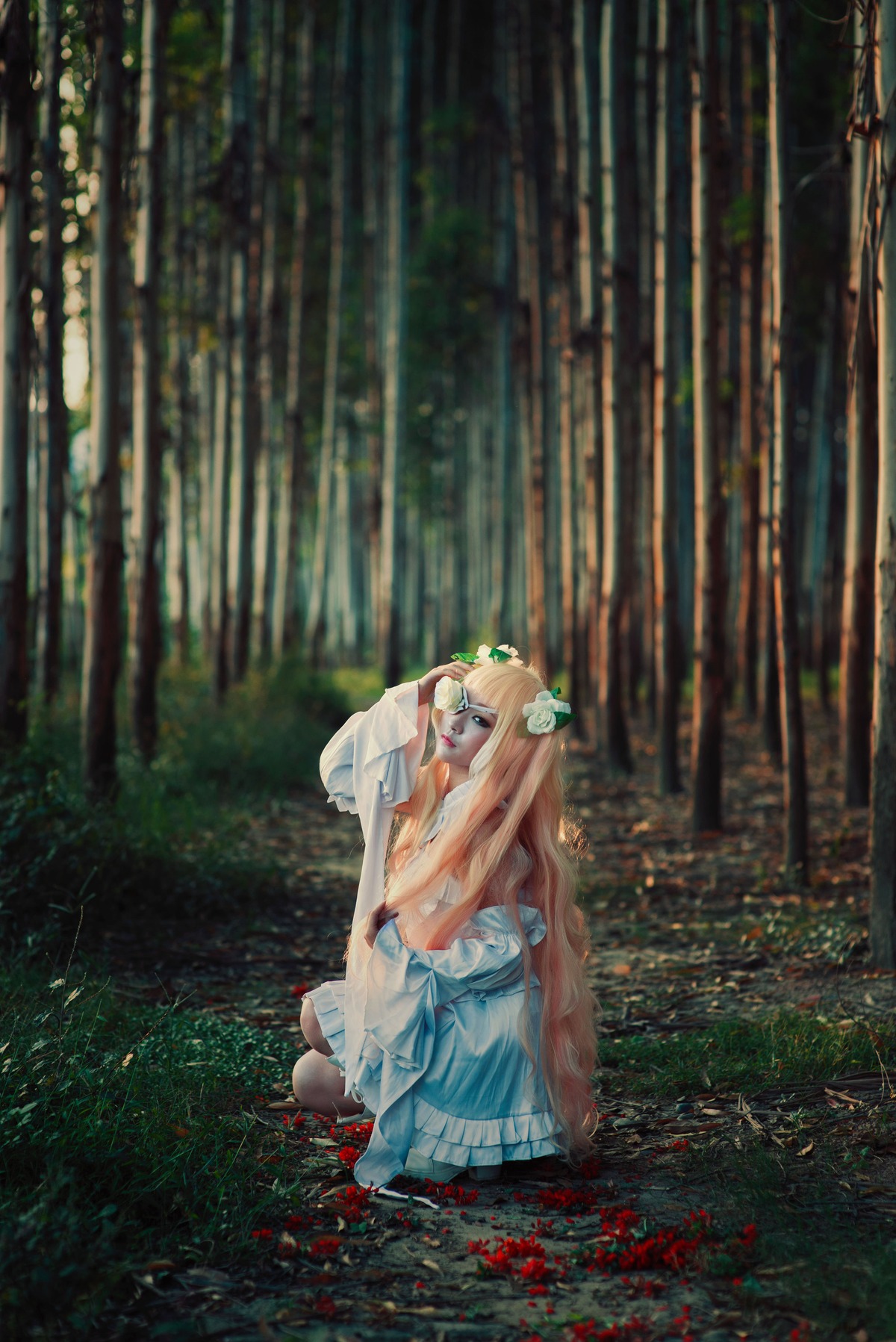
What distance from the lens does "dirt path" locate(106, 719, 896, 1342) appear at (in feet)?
7.82

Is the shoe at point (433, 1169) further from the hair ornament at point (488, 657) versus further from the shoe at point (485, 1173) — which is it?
the hair ornament at point (488, 657)

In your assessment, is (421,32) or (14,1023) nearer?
(14,1023)

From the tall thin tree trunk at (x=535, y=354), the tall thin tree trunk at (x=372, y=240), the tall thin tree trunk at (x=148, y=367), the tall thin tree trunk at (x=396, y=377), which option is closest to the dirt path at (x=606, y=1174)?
the tall thin tree trunk at (x=148, y=367)

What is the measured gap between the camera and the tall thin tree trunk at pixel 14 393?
6.18 m

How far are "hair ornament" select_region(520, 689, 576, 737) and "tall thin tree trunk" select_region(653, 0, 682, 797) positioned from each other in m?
5.31

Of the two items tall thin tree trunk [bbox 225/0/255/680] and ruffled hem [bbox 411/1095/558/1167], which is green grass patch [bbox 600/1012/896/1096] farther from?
tall thin tree trunk [bbox 225/0/255/680]

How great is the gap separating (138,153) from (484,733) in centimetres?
682

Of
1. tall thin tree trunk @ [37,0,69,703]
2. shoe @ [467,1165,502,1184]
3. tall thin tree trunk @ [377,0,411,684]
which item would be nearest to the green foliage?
tall thin tree trunk @ [37,0,69,703]

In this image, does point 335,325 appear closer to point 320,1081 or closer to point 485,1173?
point 320,1081

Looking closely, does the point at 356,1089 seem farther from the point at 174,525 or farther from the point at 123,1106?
the point at 174,525

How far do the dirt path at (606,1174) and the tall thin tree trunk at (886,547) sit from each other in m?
0.42

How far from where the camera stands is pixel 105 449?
696cm

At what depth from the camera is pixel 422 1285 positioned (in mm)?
2525

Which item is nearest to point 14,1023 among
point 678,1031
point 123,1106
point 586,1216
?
point 123,1106
